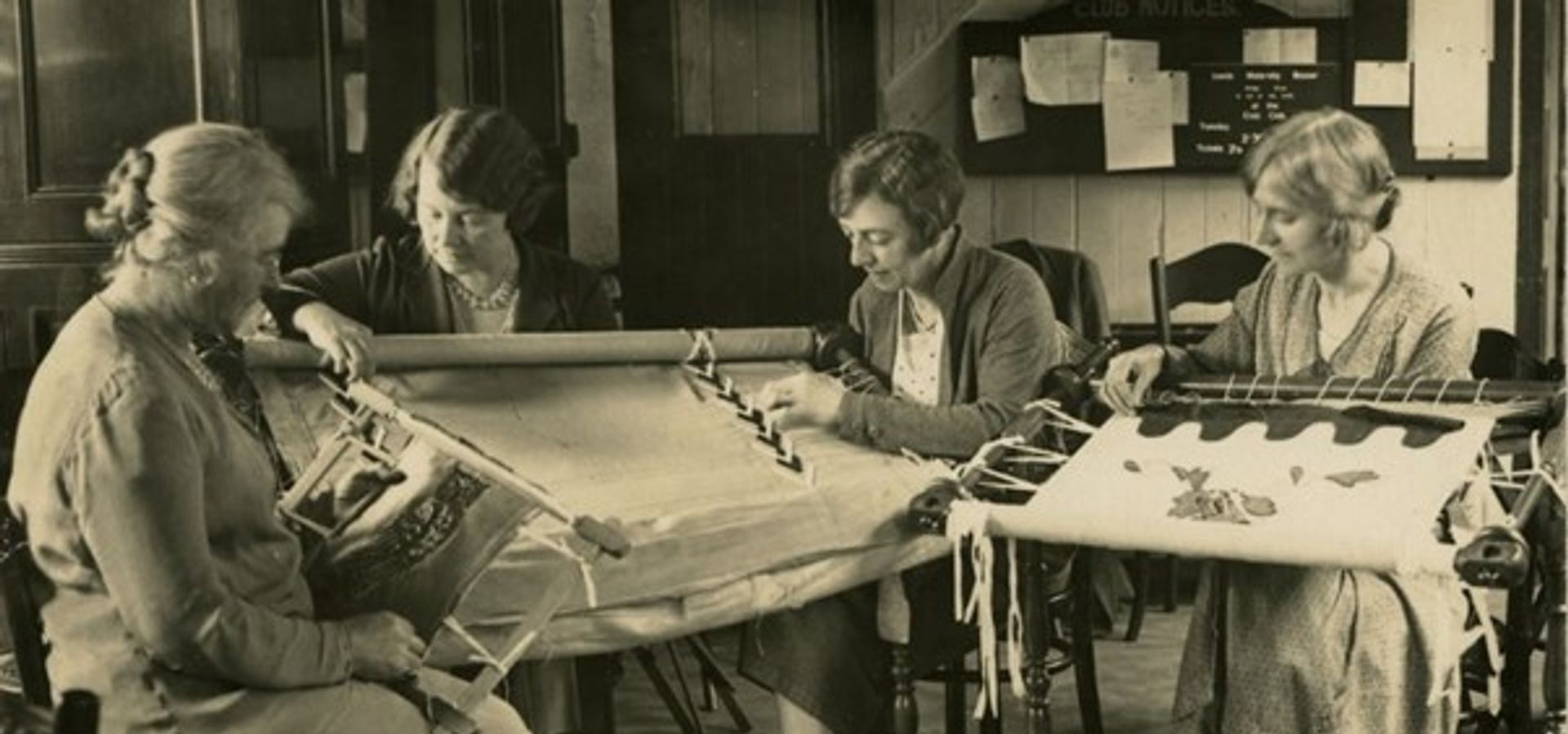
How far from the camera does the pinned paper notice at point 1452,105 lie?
554 centimetres

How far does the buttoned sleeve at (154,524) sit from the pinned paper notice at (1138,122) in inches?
152

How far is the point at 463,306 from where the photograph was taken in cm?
335

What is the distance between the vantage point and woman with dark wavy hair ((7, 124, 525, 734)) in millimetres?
2092

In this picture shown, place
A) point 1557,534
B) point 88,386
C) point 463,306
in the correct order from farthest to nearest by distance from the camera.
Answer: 1. point 463,306
2. point 1557,534
3. point 88,386

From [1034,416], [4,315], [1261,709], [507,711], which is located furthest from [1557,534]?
[4,315]

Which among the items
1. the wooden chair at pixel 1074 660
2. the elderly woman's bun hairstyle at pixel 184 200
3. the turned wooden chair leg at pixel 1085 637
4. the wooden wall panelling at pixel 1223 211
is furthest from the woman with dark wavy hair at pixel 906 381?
the wooden wall panelling at pixel 1223 211

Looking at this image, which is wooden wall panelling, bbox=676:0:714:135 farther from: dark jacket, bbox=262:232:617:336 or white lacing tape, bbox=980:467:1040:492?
white lacing tape, bbox=980:467:1040:492

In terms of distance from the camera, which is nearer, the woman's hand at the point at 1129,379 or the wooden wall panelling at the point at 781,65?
the woman's hand at the point at 1129,379

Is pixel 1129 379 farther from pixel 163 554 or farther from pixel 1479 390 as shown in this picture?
pixel 163 554

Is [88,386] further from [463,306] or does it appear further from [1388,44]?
[1388,44]

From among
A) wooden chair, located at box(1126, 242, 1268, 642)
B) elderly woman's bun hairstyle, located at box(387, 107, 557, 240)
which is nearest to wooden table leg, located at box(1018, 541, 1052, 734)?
elderly woman's bun hairstyle, located at box(387, 107, 557, 240)

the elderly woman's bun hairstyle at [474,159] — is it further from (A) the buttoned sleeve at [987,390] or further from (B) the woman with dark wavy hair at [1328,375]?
(B) the woman with dark wavy hair at [1328,375]

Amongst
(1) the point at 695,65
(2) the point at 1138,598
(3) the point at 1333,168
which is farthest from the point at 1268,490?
(1) the point at 695,65

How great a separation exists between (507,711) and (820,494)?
0.59 metres
